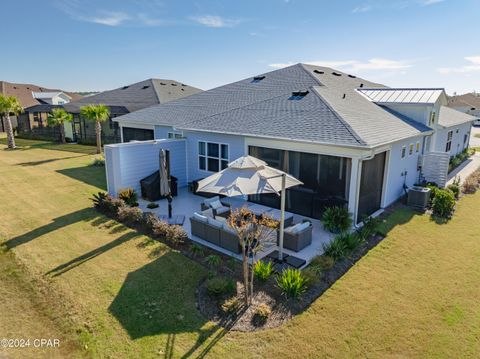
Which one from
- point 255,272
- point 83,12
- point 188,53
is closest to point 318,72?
point 188,53

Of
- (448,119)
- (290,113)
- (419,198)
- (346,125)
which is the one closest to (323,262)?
(346,125)

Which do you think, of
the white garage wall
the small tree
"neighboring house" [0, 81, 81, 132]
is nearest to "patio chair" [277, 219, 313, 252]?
the small tree

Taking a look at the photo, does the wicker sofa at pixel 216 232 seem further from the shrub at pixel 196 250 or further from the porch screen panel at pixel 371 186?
the porch screen panel at pixel 371 186

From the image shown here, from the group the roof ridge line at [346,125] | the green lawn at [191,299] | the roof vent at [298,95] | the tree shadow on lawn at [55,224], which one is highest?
the roof vent at [298,95]

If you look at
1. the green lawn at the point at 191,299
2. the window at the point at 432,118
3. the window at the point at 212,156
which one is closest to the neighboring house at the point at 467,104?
the window at the point at 432,118

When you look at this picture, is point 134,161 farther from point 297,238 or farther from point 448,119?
point 448,119

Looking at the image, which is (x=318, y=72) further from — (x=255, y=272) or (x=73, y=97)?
(x=73, y=97)
